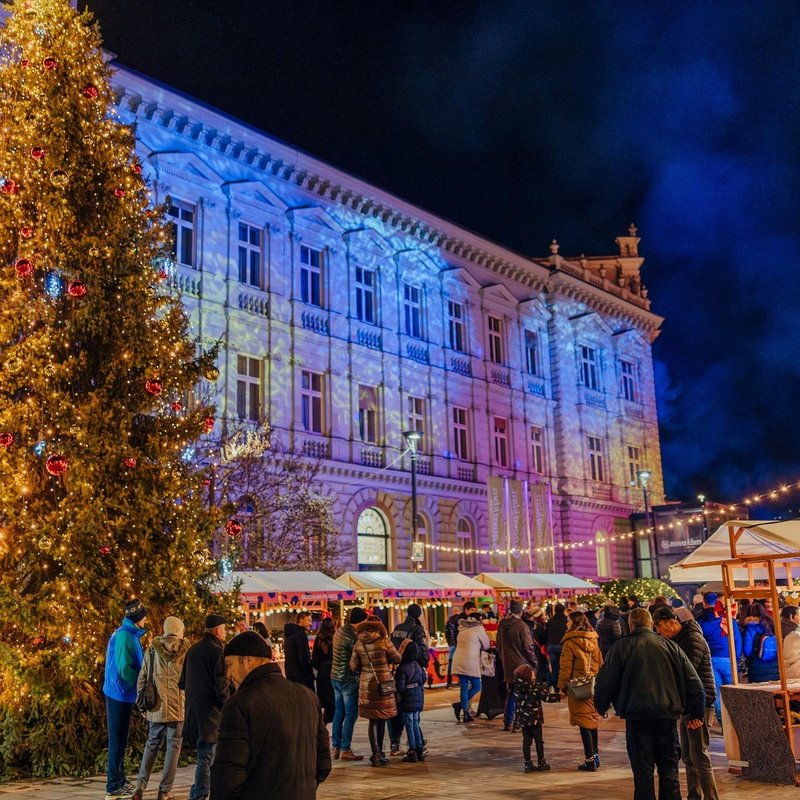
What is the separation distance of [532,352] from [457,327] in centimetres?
559

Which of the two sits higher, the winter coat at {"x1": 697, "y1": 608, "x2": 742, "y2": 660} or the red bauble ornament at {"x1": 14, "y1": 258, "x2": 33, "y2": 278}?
the red bauble ornament at {"x1": 14, "y1": 258, "x2": 33, "y2": 278}

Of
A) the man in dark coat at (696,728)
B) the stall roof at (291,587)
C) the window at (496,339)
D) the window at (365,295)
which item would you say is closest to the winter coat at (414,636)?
the man in dark coat at (696,728)

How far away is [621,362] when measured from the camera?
4725 cm

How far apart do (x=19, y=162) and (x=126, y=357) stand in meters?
3.02

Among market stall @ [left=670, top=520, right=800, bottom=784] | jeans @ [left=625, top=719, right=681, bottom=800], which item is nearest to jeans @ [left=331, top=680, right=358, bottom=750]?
market stall @ [left=670, top=520, right=800, bottom=784]

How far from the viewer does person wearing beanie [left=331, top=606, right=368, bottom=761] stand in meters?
12.1

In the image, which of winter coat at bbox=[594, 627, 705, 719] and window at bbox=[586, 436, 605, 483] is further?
window at bbox=[586, 436, 605, 483]

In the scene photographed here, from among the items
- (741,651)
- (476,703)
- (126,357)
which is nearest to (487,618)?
(476,703)

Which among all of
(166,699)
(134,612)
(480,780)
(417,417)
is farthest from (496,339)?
(166,699)

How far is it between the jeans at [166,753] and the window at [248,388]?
1847 cm

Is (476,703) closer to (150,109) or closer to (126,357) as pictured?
(126,357)

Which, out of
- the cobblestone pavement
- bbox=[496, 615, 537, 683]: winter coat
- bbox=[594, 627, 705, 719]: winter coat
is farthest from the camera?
bbox=[496, 615, 537, 683]: winter coat

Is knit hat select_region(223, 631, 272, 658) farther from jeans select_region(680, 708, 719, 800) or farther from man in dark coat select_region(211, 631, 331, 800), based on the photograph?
jeans select_region(680, 708, 719, 800)

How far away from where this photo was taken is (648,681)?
759 cm
